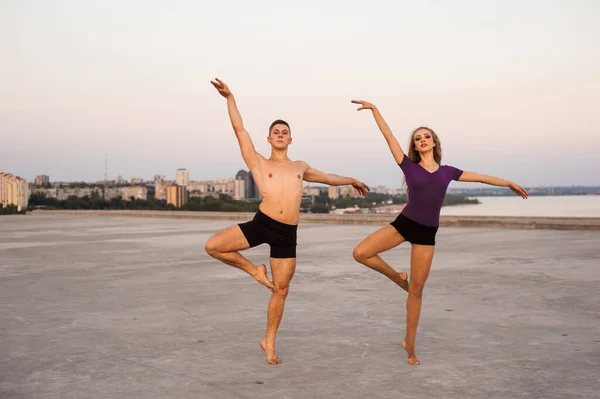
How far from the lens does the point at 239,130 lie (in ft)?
18.6

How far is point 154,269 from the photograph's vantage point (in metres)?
12.3

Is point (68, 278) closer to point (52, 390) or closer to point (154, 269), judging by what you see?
point (154, 269)

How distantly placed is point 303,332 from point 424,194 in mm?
1982

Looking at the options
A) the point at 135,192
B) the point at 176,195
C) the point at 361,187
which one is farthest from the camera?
the point at 135,192

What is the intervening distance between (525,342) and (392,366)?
1.57 m

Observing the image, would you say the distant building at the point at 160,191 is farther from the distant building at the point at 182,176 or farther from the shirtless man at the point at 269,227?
the shirtless man at the point at 269,227

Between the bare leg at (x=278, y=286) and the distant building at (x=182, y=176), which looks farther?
the distant building at (x=182, y=176)

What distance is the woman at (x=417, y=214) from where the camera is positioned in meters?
5.68

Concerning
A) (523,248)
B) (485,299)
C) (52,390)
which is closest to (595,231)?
(523,248)

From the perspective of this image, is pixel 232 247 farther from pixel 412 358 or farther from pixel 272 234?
pixel 412 358

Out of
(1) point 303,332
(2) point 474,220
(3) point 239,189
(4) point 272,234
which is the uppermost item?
(3) point 239,189

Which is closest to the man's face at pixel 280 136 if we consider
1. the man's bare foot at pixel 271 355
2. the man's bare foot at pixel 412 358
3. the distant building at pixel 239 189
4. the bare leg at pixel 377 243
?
the bare leg at pixel 377 243

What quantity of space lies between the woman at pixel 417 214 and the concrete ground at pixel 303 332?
61cm

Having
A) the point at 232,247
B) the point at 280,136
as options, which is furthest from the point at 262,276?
the point at 280,136
